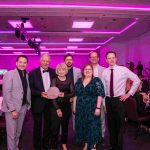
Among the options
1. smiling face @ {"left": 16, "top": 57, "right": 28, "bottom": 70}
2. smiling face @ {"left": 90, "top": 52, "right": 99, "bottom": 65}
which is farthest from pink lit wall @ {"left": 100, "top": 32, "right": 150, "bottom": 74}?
smiling face @ {"left": 16, "top": 57, "right": 28, "bottom": 70}

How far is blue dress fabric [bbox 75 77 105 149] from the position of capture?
13.6 ft

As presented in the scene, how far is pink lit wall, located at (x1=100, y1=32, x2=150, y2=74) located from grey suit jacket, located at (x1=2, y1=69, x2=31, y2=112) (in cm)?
836

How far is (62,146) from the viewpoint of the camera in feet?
14.9

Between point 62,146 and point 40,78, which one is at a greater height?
point 40,78

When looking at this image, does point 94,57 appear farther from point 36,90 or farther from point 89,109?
point 36,90

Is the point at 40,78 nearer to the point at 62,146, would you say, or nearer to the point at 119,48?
the point at 62,146

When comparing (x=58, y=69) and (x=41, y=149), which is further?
(x=41, y=149)

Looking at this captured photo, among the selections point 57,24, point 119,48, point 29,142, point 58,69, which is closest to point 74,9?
point 57,24

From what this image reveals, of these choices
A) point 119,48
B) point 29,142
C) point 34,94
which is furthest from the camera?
point 119,48

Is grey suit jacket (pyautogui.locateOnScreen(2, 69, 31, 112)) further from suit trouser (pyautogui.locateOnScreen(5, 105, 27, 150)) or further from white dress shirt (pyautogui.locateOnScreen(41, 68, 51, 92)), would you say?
white dress shirt (pyautogui.locateOnScreen(41, 68, 51, 92))

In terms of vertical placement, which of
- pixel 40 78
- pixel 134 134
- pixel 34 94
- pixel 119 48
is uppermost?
pixel 119 48

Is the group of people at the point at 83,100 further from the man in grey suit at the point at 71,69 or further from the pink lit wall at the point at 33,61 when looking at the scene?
the pink lit wall at the point at 33,61

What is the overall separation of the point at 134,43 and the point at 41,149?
10682 mm

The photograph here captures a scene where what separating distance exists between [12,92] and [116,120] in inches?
66.9
